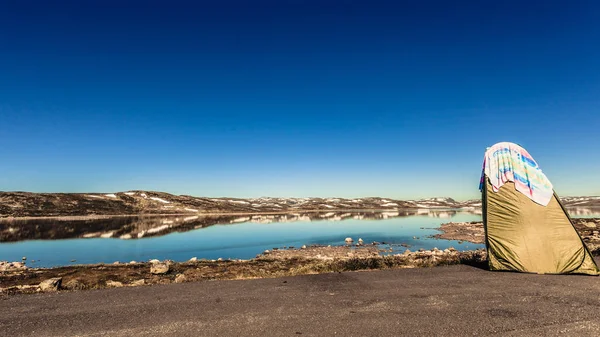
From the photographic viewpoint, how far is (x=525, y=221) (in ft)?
46.9

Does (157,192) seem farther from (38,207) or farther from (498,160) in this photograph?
(498,160)

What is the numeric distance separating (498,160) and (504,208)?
2495 millimetres

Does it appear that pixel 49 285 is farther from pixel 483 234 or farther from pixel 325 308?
pixel 483 234

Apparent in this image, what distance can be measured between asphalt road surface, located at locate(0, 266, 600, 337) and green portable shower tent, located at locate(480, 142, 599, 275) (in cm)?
98

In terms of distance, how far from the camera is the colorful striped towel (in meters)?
14.6

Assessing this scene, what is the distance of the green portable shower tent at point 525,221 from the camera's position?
43.9 ft

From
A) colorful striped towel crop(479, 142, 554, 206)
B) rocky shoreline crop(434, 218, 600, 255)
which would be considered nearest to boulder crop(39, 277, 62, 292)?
colorful striped towel crop(479, 142, 554, 206)

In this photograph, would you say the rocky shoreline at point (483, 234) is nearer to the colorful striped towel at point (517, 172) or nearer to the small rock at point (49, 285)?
the colorful striped towel at point (517, 172)

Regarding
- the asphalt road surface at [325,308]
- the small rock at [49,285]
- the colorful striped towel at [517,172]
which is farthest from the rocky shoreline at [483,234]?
the small rock at [49,285]

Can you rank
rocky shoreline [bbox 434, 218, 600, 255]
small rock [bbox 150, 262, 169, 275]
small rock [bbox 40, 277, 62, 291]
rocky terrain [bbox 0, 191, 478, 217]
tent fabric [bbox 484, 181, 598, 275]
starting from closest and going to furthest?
1. small rock [bbox 40, 277, 62, 291]
2. tent fabric [bbox 484, 181, 598, 275]
3. small rock [bbox 150, 262, 169, 275]
4. rocky shoreline [bbox 434, 218, 600, 255]
5. rocky terrain [bbox 0, 191, 478, 217]

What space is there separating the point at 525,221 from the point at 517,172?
2.42 meters

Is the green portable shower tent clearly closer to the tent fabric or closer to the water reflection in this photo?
the tent fabric

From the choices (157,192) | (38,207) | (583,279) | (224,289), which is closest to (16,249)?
(224,289)

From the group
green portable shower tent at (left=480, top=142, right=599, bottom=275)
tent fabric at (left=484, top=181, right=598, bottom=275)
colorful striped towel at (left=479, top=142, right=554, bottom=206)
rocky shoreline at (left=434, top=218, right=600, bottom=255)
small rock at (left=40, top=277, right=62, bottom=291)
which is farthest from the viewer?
rocky shoreline at (left=434, top=218, right=600, bottom=255)
